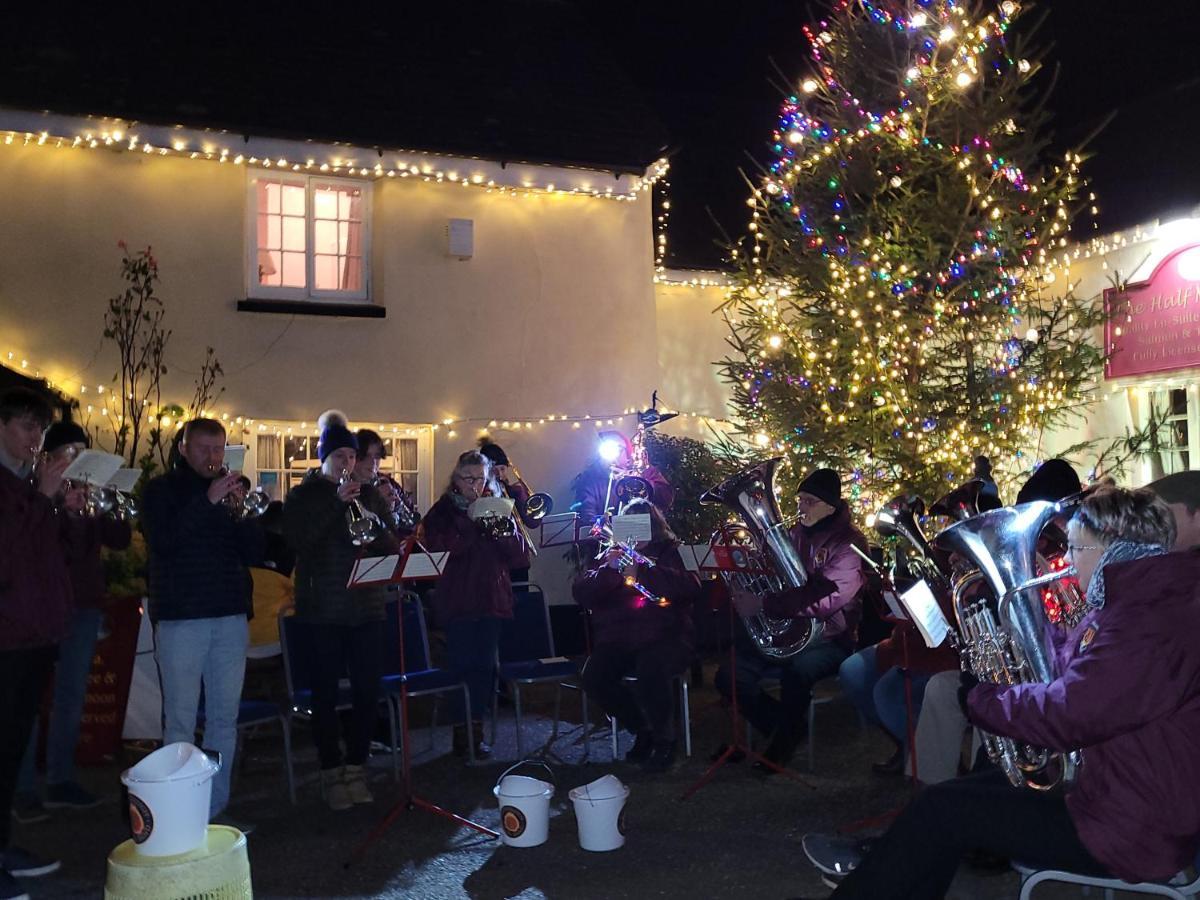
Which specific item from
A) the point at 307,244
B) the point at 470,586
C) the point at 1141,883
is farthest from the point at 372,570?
the point at 307,244

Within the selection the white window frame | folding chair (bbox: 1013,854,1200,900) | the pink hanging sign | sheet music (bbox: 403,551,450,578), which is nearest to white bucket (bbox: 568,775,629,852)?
sheet music (bbox: 403,551,450,578)

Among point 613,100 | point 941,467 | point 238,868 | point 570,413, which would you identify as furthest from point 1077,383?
point 238,868

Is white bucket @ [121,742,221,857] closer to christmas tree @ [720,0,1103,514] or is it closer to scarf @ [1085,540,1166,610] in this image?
scarf @ [1085,540,1166,610]

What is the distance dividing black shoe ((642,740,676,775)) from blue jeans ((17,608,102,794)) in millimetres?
3249

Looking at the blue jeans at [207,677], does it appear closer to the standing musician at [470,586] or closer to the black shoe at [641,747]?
the standing musician at [470,586]

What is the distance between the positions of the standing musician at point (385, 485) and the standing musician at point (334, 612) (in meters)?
0.28

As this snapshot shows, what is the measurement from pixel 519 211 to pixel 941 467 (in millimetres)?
4783

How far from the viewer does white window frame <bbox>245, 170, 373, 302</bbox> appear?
10430 millimetres

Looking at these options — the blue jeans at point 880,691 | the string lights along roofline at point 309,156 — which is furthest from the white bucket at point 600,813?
the string lights along roofline at point 309,156

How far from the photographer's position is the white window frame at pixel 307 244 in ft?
34.2

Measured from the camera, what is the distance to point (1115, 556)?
3.45 metres

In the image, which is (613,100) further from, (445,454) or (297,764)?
(297,764)

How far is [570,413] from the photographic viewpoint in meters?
11.6

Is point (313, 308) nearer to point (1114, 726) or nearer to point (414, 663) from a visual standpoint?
point (414, 663)
